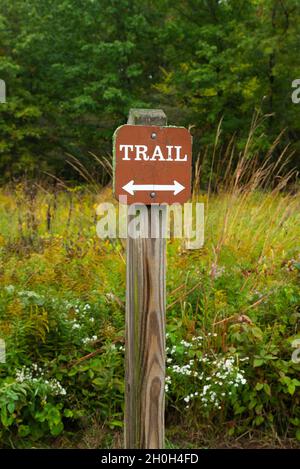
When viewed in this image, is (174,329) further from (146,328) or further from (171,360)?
(146,328)

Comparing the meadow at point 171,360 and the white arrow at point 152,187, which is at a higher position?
the white arrow at point 152,187

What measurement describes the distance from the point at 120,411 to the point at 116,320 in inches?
20.1

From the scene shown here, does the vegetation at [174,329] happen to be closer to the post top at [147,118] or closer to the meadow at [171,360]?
the meadow at [171,360]

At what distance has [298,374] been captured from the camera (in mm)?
3039

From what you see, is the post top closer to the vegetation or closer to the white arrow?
the white arrow

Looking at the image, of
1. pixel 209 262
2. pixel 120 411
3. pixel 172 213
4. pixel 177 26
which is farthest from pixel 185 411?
pixel 177 26

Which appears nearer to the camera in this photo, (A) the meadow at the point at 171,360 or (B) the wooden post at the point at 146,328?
(B) the wooden post at the point at 146,328

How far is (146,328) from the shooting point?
2152mm

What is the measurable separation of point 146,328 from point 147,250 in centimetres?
31

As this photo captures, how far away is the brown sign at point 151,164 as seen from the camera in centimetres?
203

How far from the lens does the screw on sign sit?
2.04 m

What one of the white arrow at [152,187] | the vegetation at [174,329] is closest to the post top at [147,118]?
the white arrow at [152,187]

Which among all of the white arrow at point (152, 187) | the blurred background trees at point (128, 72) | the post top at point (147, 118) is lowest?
the white arrow at point (152, 187)

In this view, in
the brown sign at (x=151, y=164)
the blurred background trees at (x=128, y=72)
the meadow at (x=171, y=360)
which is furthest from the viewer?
the blurred background trees at (x=128, y=72)
